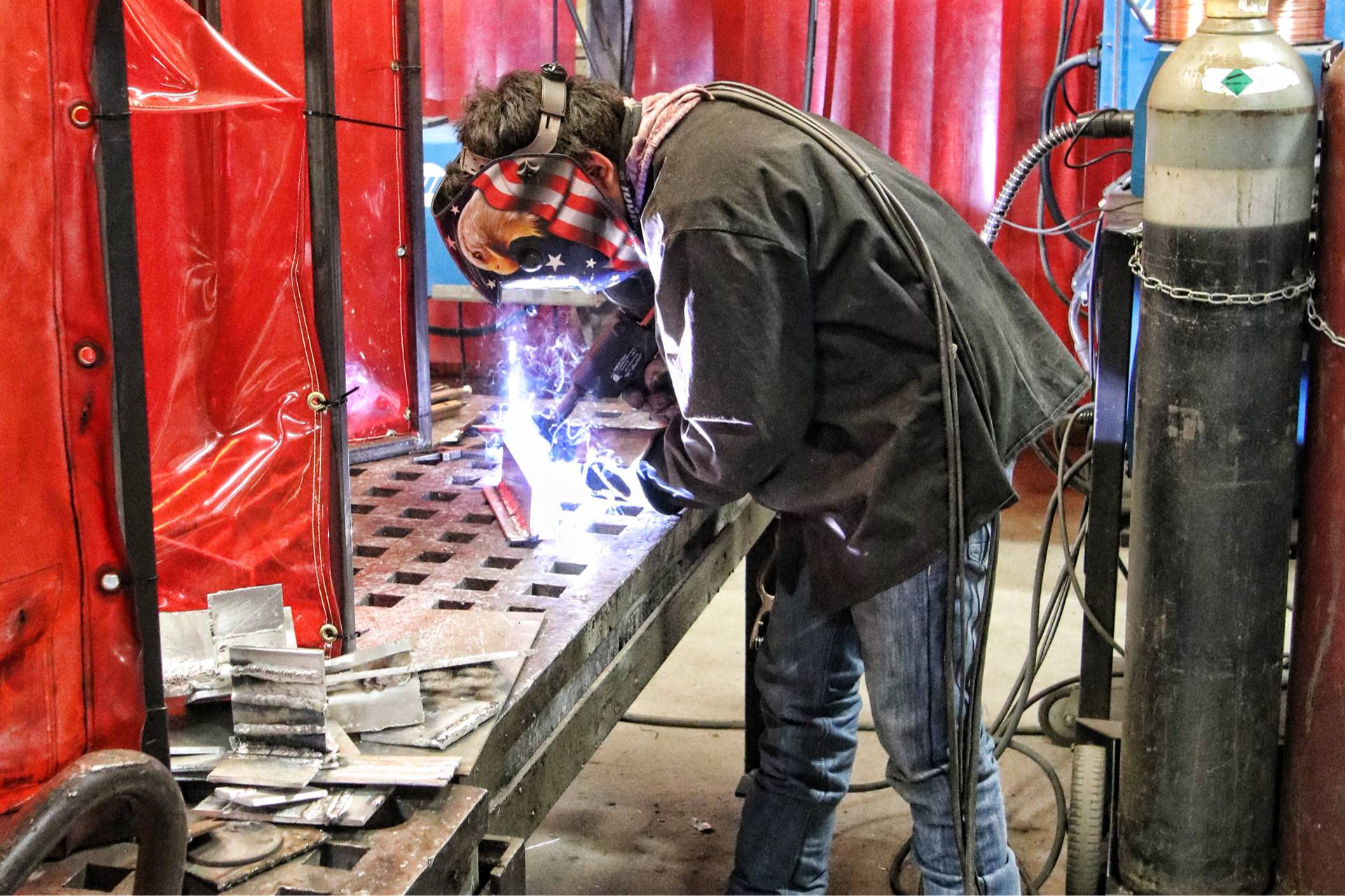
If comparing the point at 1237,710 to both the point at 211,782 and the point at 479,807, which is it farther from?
the point at 211,782

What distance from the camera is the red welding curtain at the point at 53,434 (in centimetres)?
122

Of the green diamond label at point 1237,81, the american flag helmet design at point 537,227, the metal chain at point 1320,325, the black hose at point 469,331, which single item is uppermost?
the green diamond label at point 1237,81

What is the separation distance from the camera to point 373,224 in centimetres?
321

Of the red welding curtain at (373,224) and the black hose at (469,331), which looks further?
the black hose at (469,331)

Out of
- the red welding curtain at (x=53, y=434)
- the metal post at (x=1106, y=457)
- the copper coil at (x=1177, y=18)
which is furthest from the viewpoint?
the copper coil at (x=1177, y=18)

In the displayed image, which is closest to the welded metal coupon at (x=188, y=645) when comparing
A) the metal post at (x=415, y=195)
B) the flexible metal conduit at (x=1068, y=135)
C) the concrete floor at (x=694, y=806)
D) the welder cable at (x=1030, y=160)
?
the concrete floor at (x=694, y=806)

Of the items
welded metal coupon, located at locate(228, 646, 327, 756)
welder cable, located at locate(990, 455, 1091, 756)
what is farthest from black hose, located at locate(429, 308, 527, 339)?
welded metal coupon, located at locate(228, 646, 327, 756)

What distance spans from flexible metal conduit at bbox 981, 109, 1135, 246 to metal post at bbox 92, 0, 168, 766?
76.3 inches

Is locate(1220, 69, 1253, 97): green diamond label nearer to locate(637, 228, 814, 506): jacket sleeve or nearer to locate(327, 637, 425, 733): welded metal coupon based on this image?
locate(637, 228, 814, 506): jacket sleeve

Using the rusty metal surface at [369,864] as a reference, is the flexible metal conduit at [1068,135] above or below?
above

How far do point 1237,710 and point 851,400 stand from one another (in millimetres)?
857

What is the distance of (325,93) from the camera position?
175 centimetres

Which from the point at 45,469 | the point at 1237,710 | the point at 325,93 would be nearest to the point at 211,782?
the point at 45,469

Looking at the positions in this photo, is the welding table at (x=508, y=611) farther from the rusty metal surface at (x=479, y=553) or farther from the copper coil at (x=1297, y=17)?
the copper coil at (x=1297, y=17)
